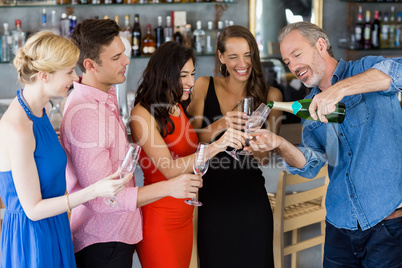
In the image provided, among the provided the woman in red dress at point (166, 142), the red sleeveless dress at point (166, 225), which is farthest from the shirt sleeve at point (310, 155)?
the red sleeveless dress at point (166, 225)

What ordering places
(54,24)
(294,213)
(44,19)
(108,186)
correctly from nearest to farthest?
(108,186) → (294,213) → (44,19) → (54,24)

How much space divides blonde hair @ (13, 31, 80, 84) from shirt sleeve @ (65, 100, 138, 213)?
21 cm

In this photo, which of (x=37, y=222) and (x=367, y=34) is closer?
(x=37, y=222)

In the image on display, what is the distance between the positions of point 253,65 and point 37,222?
48.8 inches

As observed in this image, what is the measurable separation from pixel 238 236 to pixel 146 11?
2.72 metres

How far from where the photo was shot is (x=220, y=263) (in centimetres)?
223

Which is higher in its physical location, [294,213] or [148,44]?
[148,44]

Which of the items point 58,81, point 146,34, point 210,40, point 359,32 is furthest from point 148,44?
point 58,81

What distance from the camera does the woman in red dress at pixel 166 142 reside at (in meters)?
1.86

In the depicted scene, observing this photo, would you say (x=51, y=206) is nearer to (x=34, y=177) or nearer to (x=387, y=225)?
(x=34, y=177)

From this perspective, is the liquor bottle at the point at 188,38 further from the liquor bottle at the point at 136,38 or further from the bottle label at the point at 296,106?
the bottle label at the point at 296,106

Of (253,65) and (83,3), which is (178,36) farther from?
(253,65)

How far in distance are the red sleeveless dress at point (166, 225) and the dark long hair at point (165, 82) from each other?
7cm

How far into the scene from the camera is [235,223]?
2.22m
